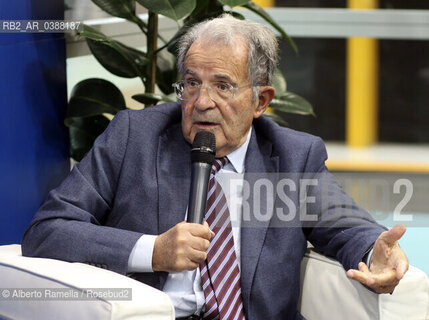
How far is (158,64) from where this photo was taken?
2652 millimetres

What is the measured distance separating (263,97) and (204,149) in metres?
0.49

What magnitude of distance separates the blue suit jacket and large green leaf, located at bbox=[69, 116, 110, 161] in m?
0.69

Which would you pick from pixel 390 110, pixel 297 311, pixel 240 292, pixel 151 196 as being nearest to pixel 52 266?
pixel 151 196

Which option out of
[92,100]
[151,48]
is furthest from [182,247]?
[151,48]

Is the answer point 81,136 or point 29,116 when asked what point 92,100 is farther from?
point 29,116

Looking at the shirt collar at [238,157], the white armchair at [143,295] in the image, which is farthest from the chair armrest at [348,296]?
the shirt collar at [238,157]

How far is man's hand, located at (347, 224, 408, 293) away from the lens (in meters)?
1.53

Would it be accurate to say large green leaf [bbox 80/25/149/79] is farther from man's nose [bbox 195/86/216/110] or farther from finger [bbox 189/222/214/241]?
finger [bbox 189/222/214/241]

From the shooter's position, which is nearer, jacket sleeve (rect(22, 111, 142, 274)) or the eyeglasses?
jacket sleeve (rect(22, 111, 142, 274))

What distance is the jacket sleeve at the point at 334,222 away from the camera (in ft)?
5.57

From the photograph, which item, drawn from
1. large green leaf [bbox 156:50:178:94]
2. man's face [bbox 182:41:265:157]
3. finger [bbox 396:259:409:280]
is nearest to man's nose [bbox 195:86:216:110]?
man's face [bbox 182:41:265:157]

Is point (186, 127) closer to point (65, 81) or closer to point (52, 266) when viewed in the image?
point (52, 266)

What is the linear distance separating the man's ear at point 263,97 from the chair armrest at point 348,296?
417 millimetres

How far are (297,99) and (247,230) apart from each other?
0.94 meters
